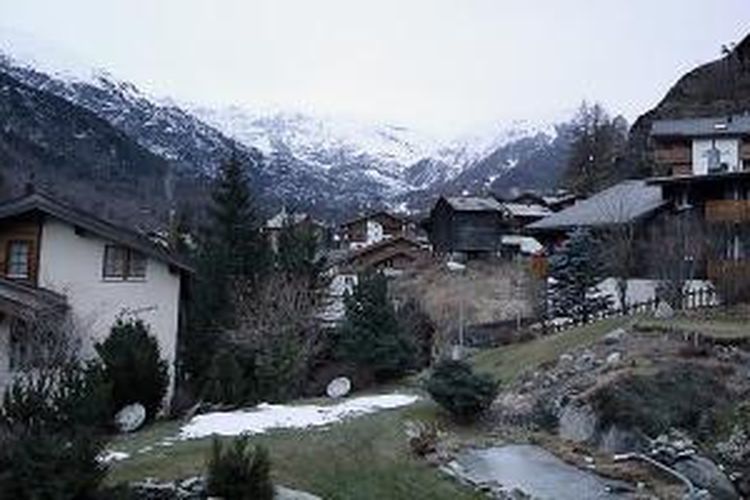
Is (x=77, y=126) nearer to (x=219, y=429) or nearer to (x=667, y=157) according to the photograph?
(x=667, y=157)

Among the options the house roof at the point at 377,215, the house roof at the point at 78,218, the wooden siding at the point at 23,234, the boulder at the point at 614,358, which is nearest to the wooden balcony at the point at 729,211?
the boulder at the point at 614,358

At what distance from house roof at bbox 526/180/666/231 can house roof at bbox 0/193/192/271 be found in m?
23.0

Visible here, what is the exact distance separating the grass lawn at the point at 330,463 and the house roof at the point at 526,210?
63.0 metres

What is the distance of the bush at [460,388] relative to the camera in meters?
22.7

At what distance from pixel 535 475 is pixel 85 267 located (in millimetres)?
15724

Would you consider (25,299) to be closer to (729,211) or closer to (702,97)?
(729,211)

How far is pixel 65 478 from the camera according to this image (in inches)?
488

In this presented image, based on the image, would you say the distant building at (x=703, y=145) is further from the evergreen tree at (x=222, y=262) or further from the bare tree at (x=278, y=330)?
the bare tree at (x=278, y=330)

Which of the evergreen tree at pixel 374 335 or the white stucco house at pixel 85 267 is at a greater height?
the white stucco house at pixel 85 267

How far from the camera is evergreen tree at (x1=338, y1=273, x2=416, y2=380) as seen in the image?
32.2m

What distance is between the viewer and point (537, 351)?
1200 inches

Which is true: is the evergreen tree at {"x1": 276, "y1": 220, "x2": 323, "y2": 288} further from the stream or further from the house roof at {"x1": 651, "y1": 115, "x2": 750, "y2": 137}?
the house roof at {"x1": 651, "y1": 115, "x2": 750, "y2": 137}

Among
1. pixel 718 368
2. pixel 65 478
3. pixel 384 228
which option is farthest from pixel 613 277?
pixel 384 228

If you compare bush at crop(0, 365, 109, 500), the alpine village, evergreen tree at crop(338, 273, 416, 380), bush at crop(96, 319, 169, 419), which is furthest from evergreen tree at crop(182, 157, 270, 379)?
bush at crop(0, 365, 109, 500)
